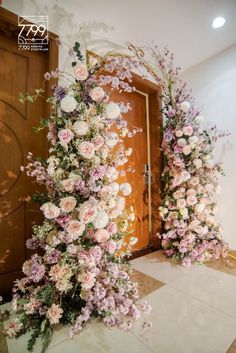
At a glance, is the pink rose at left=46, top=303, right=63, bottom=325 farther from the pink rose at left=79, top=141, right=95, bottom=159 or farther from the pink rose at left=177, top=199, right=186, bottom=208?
the pink rose at left=177, top=199, right=186, bottom=208

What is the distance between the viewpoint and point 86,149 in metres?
1.37

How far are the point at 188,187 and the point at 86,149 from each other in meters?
1.61

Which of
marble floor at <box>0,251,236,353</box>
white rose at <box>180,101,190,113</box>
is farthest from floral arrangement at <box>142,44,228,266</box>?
marble floor at <box>0,251,236,353</box>

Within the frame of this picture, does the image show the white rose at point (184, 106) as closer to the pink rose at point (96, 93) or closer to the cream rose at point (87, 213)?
the pink rose at point (96, 93)

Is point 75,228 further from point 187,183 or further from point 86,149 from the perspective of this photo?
point 187,183

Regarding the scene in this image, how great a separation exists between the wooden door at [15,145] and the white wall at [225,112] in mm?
2127

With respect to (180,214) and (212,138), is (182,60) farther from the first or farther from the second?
(180,214)

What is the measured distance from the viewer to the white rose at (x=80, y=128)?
4.57 feet

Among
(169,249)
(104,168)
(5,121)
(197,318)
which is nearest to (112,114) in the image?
(104,168)

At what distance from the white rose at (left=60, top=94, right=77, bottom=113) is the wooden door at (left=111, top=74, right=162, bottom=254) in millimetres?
1414

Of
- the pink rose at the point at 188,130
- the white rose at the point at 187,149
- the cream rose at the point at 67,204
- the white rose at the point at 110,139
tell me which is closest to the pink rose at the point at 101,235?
the cream rose at the point at 67,204

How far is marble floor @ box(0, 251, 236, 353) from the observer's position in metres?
1.22

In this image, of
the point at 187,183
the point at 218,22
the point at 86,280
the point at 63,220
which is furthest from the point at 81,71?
the point at 218,22

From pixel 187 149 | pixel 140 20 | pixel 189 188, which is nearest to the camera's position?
pixel 140 20
